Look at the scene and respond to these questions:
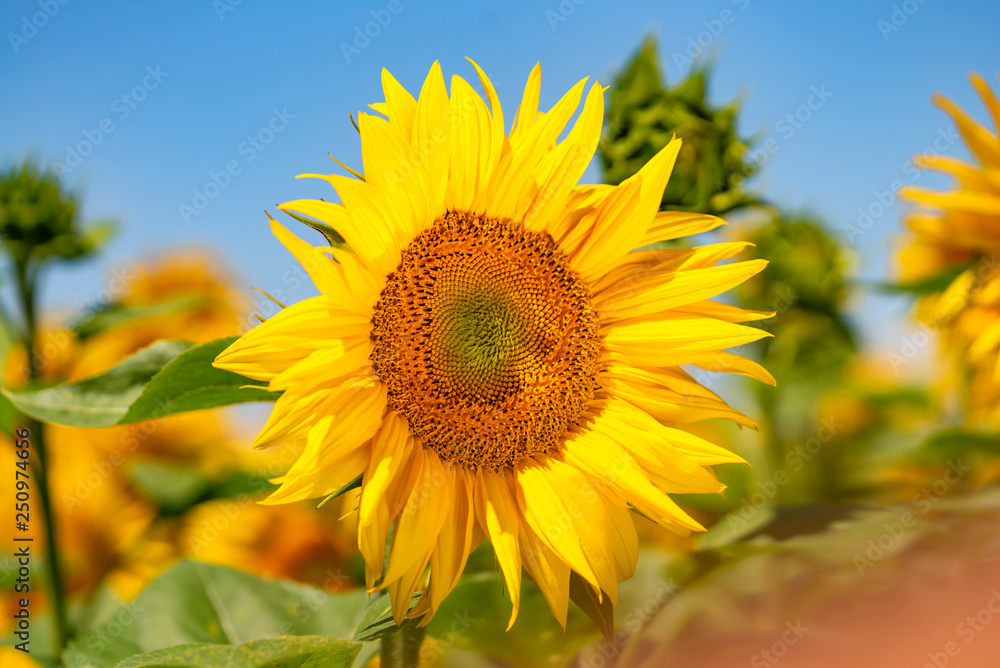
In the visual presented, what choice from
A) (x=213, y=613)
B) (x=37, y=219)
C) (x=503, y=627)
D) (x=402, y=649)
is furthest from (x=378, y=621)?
(x=37, y=219)

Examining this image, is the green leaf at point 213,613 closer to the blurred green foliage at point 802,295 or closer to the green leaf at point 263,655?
the green leaf at point 263,655

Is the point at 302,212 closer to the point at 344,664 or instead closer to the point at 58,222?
the point at 344,664

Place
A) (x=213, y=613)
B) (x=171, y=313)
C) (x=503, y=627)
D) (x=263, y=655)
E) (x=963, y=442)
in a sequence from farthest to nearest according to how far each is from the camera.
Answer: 1. (x=171, y=313)
2. (x=963, y=442)
3. (x=213, y=613)
4. (x=503, y=627)
5. (x=263, y=655)

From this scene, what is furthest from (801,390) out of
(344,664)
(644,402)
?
(344,664)

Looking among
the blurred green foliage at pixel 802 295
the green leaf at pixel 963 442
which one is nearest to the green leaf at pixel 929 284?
the green leaf at pixel 963 442

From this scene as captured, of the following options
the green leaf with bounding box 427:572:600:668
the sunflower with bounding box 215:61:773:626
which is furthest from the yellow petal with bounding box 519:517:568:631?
the green leaf with bounding box 427:572:600:668

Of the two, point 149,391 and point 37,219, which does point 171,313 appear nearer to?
point 37,219
